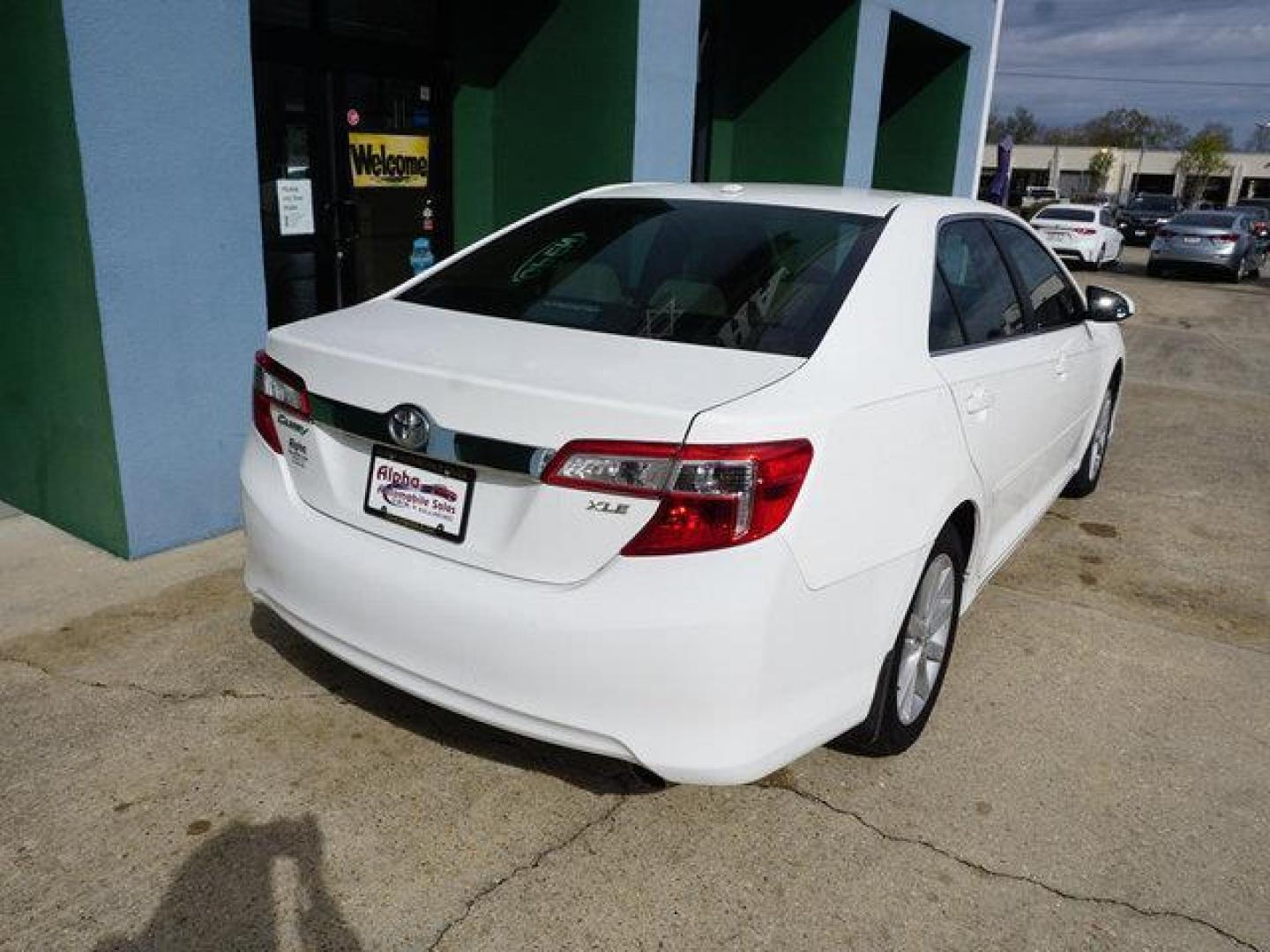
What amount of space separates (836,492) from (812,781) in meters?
1.02

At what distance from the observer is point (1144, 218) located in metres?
33.2

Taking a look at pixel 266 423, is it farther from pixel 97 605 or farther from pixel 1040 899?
pixel 1040 899

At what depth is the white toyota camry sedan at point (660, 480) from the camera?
216 centimetres

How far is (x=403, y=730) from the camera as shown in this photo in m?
Answer: 3.03

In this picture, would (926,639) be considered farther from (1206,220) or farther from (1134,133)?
(1134,133)

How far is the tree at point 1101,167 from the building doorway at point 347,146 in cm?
8742

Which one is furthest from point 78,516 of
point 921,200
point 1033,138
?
point 1033,138

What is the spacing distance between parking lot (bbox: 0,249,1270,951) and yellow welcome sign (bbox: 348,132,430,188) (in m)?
2.87

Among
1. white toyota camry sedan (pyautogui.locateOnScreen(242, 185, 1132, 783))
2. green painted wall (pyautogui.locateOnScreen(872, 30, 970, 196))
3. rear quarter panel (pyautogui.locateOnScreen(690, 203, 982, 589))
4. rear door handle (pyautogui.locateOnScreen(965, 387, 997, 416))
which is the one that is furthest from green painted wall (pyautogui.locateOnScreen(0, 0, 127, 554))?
green painted wall (pyautogui.locateOnScreen(872, 30, 970, 196))

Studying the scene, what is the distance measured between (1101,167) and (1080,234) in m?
69.1

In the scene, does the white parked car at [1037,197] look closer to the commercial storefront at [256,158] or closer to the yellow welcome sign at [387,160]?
the commercial storefront at [256,158]

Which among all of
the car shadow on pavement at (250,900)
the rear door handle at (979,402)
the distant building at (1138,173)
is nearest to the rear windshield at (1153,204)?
the rear door handle at (979,402)

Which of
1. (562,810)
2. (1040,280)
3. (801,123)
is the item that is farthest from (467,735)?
(801,123)

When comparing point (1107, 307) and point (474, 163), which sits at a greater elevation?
point (474, 163)
